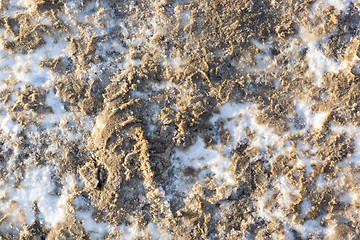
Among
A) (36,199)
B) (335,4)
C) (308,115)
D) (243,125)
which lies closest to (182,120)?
(243,125)

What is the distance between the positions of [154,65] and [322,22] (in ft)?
4.88

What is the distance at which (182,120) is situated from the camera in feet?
7.54

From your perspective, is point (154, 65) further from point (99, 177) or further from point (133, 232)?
point (133, 232)

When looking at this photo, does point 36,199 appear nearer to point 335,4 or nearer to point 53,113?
point 53,113

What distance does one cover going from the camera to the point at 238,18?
7.83ft

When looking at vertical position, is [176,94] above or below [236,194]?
above

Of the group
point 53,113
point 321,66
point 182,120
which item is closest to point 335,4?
point 321,66

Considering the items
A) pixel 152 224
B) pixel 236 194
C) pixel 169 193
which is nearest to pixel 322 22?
pixel 236 194

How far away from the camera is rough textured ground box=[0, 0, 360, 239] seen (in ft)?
7.61

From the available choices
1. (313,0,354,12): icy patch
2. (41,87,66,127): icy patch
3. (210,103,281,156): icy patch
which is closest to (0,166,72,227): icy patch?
(41,87,66,127): icy patch

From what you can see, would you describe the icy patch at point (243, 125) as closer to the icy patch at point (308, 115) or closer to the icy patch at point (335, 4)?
the icy patch at point (308, 115)

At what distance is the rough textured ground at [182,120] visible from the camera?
Answer: 2.32 meters

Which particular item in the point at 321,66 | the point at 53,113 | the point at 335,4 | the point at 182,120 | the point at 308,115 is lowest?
the point at 53,113

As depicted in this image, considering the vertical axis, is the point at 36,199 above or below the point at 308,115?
below
